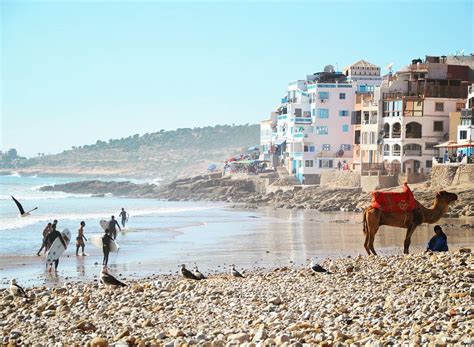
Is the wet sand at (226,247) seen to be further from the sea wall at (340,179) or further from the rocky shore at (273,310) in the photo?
the sea wall at (340,179)

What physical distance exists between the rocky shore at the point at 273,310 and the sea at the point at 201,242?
204 inches

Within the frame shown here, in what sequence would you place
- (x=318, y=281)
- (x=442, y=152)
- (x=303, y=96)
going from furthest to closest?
(x=303, y=96) → (x=442, y=152) → (x=318, y=281)

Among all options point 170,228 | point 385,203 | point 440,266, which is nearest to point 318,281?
point 440,266

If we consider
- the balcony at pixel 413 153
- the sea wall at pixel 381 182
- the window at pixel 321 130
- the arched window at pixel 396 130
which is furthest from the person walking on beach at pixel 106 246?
the window at pixel 321 130

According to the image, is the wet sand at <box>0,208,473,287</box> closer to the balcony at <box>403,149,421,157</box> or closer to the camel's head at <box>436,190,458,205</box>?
the camel's head at <box>436,190,458,205</box>

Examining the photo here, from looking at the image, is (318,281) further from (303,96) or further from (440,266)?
(303,96)

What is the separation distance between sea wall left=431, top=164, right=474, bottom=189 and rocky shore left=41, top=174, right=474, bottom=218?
0.68m

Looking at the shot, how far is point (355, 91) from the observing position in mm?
71062

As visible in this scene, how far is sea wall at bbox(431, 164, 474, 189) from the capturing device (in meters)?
46.6

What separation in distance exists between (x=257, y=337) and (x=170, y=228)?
101 ft

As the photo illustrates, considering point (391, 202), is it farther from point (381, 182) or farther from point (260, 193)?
point (260, 193)

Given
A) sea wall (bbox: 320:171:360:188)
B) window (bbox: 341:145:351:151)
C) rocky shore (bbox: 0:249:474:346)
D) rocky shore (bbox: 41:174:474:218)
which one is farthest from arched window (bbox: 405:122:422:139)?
rocky shore (bbox: 0:249:474:346)

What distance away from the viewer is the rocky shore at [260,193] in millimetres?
45312

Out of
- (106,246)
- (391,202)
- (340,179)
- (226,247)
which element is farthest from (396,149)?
(106,246)
